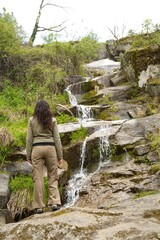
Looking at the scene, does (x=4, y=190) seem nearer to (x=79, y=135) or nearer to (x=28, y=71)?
(x=79, y=135)

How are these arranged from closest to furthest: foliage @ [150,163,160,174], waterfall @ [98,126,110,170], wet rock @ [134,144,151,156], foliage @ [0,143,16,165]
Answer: foliage @ [150,163,160,174] < foliage @ [0,143,16,165] < wet rock @ [134,144,151,156] < waterfall @ [98,126,110,170]

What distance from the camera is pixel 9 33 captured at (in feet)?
50.6

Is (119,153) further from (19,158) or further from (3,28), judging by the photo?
(3,28)

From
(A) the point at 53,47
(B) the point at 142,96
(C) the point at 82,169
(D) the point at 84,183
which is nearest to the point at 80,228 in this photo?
(D) the point at 84,183

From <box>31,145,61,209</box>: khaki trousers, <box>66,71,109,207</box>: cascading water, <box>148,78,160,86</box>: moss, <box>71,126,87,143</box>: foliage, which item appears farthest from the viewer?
<box>148,78,160,86</box>: moss

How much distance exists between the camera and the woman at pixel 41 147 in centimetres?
630

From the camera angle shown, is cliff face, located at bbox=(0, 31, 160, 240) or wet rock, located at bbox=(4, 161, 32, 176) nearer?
cliff face, located at bbox=(0, 31, 160, 240)

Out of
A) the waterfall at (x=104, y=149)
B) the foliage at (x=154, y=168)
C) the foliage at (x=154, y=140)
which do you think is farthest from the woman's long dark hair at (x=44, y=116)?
the waterfall at (x=104, y=149)

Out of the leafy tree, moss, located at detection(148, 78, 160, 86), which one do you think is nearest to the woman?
moss, located at detection(148, 78, 160, 86)

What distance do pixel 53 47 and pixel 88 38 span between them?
2.82 m

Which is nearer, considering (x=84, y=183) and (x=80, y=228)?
(x=80, y=228)

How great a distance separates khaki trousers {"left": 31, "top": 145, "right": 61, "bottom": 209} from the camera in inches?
248

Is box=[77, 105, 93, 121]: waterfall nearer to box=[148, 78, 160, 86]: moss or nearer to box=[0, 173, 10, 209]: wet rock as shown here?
box=[148, 78, 160, 86]: moss

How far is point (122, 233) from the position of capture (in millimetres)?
3855
